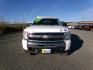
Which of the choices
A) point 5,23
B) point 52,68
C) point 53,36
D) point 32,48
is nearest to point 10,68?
point 52,68

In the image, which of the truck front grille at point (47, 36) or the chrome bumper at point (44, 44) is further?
the truck front grille at point (47, 36)

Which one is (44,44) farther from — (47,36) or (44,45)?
(47,36)

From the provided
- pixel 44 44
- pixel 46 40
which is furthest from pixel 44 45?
pixel 46 40

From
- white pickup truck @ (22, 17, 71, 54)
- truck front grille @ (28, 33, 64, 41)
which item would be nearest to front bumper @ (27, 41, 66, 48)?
white pickup truck @ (22, 17, 71, 54)

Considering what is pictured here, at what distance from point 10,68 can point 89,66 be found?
2.79 meters

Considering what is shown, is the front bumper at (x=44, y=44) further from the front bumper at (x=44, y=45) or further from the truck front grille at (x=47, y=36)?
the truck front grille at (x=47, y=36)

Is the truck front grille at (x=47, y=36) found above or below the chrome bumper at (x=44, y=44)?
above

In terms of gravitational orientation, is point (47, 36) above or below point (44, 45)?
above

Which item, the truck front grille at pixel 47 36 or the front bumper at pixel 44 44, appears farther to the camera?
the truck front grille at pixel 47 36

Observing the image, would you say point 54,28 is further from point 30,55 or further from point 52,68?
point 52,68

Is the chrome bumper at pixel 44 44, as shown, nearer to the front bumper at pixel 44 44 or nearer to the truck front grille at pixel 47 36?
the front bumper at pixel 44 44

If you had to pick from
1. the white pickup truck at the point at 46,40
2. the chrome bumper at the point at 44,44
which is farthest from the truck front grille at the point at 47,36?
the chrome bumper at the point at 44,44

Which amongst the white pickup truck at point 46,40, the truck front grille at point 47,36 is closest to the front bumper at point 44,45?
the white pickup truck at point 46,40

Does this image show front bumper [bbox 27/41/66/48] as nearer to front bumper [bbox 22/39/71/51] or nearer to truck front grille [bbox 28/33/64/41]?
front bumper [bbox 22/39/71/51]
